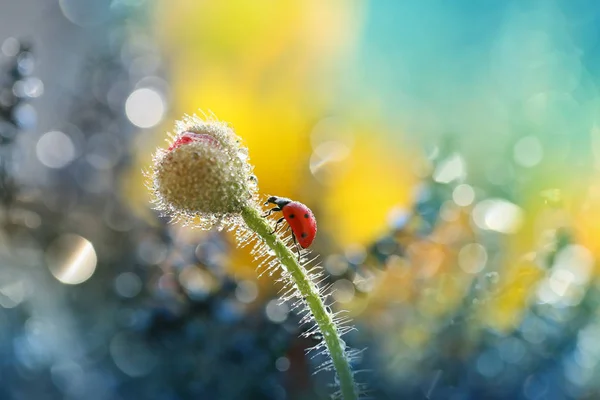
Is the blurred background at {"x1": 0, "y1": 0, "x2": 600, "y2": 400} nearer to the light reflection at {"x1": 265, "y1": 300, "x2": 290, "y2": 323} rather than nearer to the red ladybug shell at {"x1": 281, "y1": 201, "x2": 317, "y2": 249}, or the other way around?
the light reflection at {"x1": 265, "y1": 300, "x2": 290, "y2": 323}

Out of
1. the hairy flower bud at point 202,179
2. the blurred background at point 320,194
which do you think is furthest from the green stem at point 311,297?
the blurred background at point 320,194

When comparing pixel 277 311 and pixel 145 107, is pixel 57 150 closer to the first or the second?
pixel 145 107

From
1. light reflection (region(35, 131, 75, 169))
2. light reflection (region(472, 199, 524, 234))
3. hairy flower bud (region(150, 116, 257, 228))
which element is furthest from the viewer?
light reflection (region(35, 131, 75, 169))

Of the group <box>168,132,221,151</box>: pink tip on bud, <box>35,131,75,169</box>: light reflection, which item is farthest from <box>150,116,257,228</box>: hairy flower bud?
<box>35,131,75,169</box>: light reflection

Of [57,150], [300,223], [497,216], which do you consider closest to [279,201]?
[300,223]

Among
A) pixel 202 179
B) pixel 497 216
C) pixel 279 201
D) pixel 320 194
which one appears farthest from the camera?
pixel 320 194
